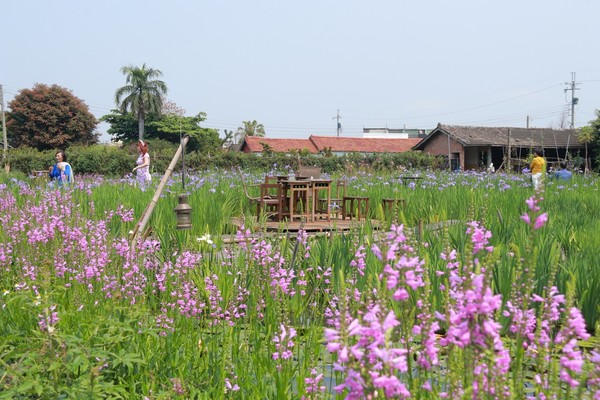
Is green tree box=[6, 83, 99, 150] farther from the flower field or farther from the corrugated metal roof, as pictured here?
the flower field

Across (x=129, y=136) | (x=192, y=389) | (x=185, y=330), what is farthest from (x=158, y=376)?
(x=129, y=136)

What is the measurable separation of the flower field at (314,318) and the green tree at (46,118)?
166 feet

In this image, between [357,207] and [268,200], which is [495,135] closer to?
[357,207]

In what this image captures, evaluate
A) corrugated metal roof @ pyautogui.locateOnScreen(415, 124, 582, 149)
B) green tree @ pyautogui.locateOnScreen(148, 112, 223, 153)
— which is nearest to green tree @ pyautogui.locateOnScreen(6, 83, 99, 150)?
green tree @ pyautogui.locateOnScreen(148, 112, 223, 153)

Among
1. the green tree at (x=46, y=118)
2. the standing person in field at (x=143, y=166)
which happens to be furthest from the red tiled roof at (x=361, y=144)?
the standing person in field at (x=143, y=166)

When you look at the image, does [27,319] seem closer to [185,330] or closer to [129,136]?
[185,330]

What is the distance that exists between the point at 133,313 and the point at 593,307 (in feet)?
9.41

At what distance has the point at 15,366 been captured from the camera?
2.34m

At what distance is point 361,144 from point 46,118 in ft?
95.0

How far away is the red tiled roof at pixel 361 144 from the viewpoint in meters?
56.2

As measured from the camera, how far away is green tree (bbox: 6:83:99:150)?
5228cm

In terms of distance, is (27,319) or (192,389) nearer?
(192,389)

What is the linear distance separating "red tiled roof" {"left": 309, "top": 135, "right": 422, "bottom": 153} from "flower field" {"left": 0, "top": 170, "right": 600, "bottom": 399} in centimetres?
4976

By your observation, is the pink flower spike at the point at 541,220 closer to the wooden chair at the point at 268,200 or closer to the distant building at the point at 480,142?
the wooden chair at the point at 268,200
